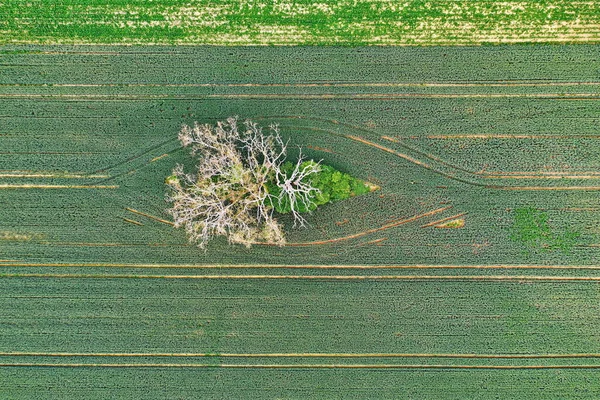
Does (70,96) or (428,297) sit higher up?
(70,96)

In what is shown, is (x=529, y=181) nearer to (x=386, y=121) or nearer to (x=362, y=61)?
(x=386, y=121)

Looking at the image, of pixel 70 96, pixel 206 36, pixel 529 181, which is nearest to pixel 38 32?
pixel 70 96

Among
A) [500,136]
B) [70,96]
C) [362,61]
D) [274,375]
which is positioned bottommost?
[274,375]

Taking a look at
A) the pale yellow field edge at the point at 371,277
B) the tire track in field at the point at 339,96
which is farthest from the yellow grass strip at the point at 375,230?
the tire track in field at the point at 339,96

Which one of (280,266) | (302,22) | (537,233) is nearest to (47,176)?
(280,266)

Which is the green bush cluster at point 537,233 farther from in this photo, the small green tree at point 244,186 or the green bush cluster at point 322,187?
the green bush cluster at point 322,187

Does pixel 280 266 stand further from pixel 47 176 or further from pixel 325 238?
pixel 47 176

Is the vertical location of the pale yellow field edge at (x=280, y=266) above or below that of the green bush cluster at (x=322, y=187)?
below

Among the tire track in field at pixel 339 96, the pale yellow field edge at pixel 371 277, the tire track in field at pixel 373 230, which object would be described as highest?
the tire track in field at pixel 339 96
